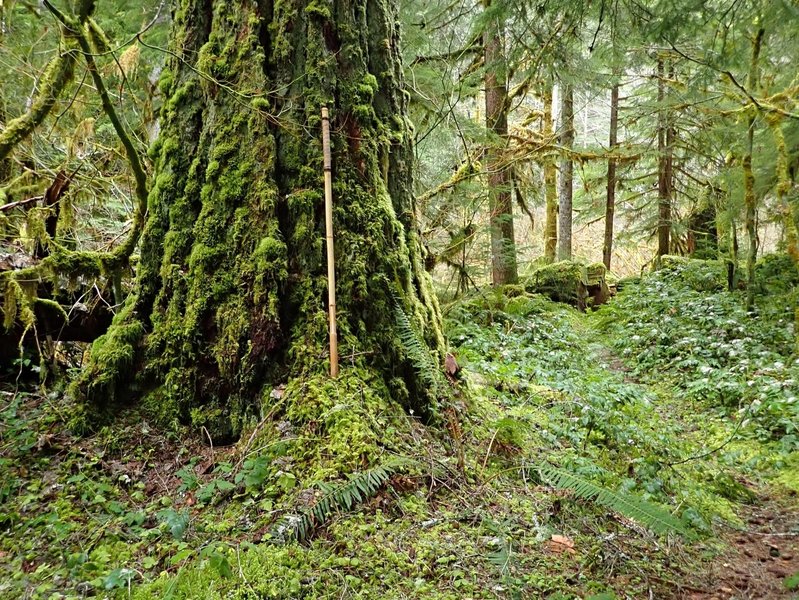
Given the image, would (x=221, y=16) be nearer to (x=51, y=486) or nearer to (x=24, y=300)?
(x=24, y=300)

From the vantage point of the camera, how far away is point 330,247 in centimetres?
341

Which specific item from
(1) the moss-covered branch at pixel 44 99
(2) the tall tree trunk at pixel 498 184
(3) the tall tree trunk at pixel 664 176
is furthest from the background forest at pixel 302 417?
(3) the tall tree trunk at pixel 664 176

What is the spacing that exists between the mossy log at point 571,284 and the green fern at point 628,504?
894 centimetres

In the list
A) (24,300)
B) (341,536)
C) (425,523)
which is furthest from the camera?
(24,300)

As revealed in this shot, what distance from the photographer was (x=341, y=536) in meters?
2.52

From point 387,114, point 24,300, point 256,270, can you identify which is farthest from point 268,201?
point 24,300

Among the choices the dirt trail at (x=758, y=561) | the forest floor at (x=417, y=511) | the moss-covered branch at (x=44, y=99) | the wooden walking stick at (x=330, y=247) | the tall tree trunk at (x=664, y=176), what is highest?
the tall tree trunk at (x=664, y=176)

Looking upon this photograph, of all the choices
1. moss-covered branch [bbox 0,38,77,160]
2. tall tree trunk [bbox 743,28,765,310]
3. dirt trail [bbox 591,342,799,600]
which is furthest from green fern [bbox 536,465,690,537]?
tall tree trunk [bbox 743,28,765,310]

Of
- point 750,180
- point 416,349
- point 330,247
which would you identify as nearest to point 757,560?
A: point 416,349

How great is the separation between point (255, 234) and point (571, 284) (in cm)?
942

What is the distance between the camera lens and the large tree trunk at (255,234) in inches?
134

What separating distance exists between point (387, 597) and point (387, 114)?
3304 millimetres

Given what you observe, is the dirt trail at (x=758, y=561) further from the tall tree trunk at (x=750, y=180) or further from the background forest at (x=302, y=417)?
the tall tree trunk at (x=750, y=180)

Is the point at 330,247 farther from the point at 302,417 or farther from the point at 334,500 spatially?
the point at 334,500
